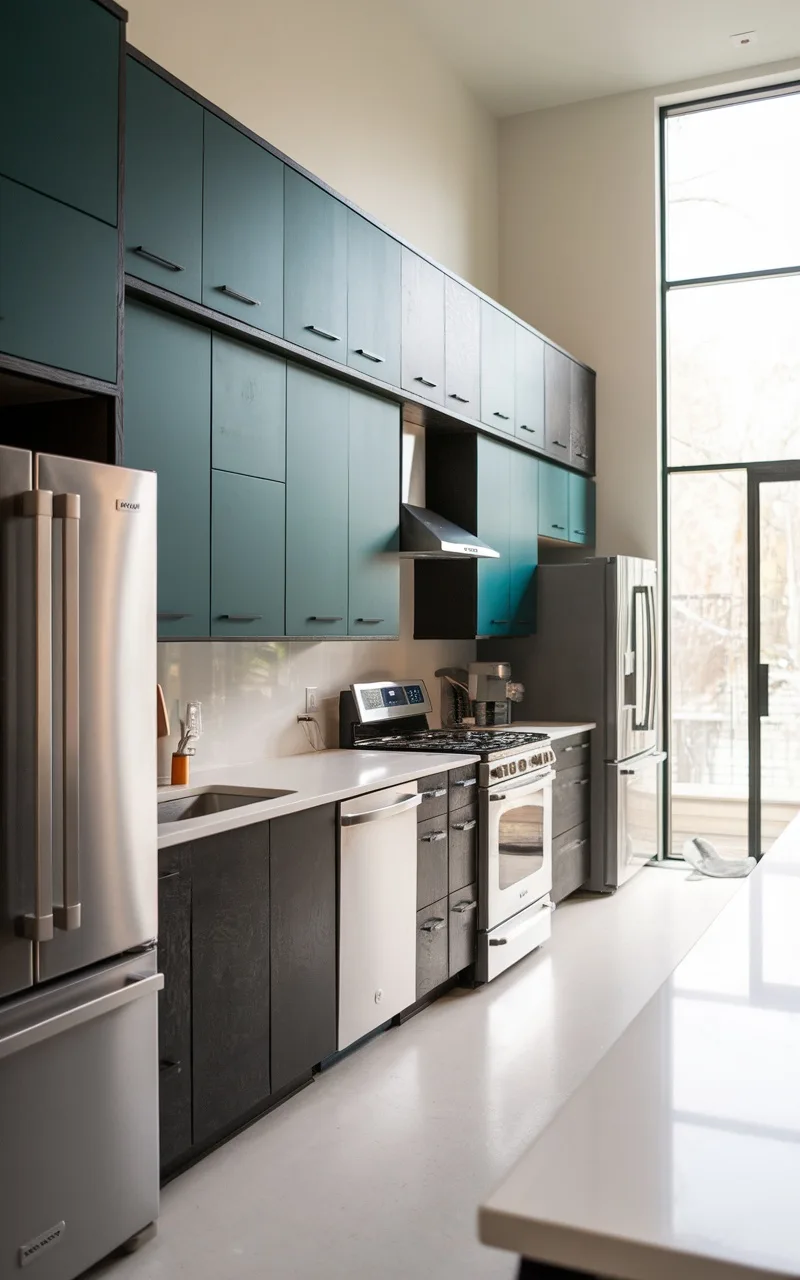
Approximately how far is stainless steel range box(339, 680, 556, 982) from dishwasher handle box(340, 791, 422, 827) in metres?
0.62

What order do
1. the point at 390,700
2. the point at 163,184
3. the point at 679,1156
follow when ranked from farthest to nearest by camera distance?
the point at 390,700
the point at 163,184
the point at 679,1156

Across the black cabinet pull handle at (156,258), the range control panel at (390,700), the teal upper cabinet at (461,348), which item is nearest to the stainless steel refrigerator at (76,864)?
the black cabinet pull handle at (156,258)

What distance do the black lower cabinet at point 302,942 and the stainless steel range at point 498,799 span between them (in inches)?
42.8

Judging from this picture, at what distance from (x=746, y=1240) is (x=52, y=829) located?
5.20 feet

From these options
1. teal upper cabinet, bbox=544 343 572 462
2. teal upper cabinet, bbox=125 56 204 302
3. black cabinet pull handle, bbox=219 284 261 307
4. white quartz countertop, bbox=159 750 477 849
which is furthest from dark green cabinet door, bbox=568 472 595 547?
teal upper cabinet, bbox=125 56 204 302

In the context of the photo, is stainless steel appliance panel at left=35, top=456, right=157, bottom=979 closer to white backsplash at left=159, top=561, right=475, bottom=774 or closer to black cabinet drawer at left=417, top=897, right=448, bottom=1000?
white backsplash at left=159, top=561, right=475, bottom=774

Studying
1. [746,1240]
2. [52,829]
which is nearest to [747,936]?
[746,1240]

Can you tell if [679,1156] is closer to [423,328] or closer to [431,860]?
[431,860]

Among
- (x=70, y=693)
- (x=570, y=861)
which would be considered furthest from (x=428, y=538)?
(x=70, y=693)

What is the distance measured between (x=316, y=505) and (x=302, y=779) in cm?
93

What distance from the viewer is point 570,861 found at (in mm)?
5312

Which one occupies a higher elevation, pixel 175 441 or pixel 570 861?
pixel 175 441

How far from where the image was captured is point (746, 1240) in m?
0.78

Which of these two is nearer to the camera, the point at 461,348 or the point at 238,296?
the point at 238,296
